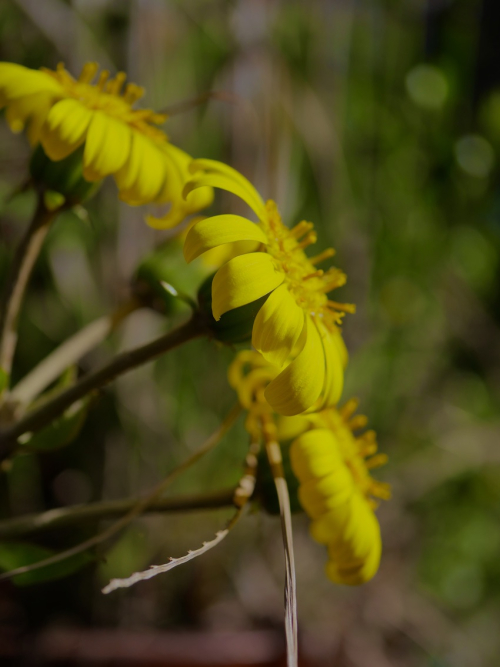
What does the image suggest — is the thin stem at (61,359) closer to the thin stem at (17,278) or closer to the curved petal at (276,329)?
the thin stem at (17,278)

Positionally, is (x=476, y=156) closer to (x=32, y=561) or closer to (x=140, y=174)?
(x=140, y=174)

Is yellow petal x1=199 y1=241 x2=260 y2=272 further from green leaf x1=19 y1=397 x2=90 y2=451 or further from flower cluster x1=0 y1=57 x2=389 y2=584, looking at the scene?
green leaf x1=19 y1=397 x2=90 y2=451

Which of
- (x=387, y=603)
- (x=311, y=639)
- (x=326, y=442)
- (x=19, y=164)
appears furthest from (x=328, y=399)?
(x=387, y=603)

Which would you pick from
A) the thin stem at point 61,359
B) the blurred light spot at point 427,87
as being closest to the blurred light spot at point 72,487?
the thin stem at point 61,359

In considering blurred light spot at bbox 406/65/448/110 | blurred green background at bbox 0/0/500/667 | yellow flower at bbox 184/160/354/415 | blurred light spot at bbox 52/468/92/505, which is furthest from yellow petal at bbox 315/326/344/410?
blurred light spot at bbox 406/65/448/110

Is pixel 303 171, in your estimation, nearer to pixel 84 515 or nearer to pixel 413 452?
pixel 413 452
